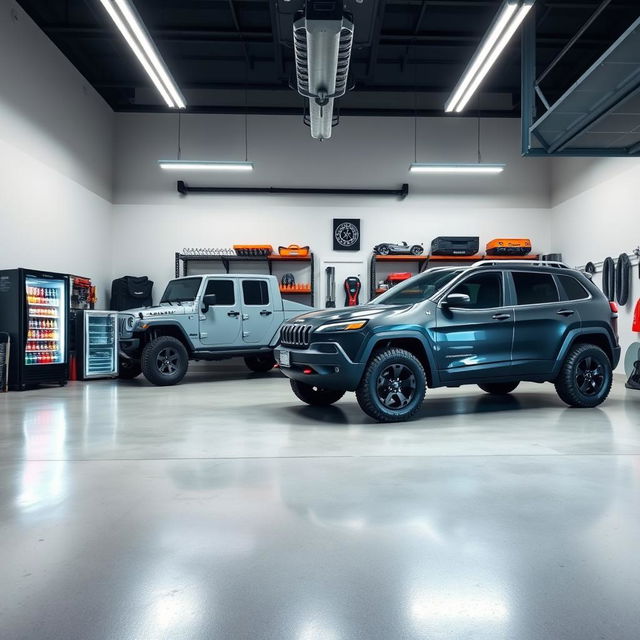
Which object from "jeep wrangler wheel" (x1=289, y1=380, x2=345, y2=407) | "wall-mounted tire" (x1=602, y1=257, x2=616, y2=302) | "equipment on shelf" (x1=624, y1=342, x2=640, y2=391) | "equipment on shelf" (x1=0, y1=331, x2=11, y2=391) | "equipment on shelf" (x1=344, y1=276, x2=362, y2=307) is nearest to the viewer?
"jeep wrangler wheel" (x1=289, y1=380, x2=345, y2=407)

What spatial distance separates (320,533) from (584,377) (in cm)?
463

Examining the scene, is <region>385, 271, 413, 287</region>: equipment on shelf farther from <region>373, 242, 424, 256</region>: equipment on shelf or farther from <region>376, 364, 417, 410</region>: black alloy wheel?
<region>376, 364, 417, 410</region>: black alloy wheel

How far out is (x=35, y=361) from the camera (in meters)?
8.13

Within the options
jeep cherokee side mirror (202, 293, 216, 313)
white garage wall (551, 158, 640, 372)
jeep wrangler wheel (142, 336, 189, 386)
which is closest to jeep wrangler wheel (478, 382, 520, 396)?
white garage wall (551, 158, 640, 372)

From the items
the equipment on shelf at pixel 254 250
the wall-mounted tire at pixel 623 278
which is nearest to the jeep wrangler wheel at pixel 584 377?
the wall-mounted tire at pixel 623 278

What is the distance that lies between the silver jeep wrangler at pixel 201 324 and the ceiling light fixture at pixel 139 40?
3091 mm

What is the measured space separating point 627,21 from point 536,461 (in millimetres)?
8789

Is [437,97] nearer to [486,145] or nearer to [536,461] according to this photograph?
[486,145]

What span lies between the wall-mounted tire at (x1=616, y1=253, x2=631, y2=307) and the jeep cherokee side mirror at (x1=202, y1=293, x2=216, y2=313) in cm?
705

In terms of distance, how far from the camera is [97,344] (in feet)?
31.9

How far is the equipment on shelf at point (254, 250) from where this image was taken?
11.4m

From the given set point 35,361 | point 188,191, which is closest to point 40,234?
point 35,361

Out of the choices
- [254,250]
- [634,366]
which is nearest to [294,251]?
[254,250]

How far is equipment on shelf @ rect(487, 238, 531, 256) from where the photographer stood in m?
11.5
